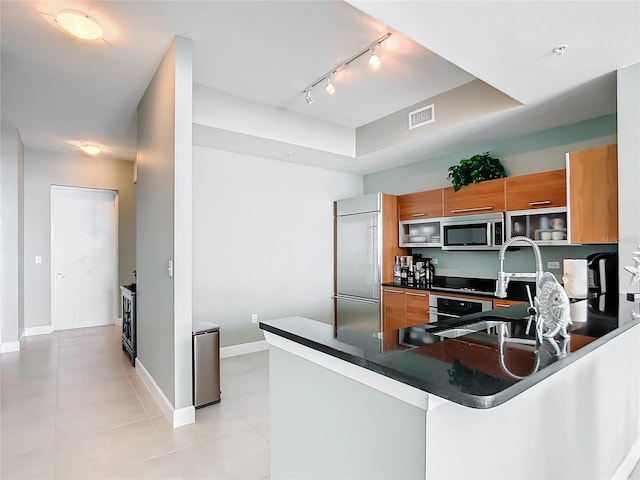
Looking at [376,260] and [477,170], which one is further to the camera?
[376,260]

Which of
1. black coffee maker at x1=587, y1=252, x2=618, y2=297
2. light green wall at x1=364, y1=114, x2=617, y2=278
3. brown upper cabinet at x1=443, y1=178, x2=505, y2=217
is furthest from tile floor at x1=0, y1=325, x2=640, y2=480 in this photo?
brown upper cabinet at x1=443, y1=178, x2=505, y2=217

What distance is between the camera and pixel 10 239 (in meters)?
4.60

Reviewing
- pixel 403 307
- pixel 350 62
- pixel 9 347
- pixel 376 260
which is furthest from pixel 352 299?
pixel 9 347

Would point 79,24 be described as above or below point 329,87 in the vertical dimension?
above

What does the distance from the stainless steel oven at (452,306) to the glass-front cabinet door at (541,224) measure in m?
0.78

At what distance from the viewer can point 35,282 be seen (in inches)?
211

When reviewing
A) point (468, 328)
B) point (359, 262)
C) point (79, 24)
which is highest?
point (79, 24)

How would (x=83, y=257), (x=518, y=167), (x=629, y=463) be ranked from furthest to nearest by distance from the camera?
(x=83, y=257)
(x=518, y=167)
(x=629, y=463)

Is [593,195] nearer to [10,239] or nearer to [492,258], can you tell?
[492,258]

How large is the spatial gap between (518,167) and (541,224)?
31.6 inches

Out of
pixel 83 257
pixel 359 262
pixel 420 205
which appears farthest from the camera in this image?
pixel 83 257

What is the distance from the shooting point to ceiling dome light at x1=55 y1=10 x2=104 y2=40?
2354 millimetres

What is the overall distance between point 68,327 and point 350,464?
6273mm

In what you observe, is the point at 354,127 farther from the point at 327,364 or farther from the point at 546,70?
the point at 327,364
